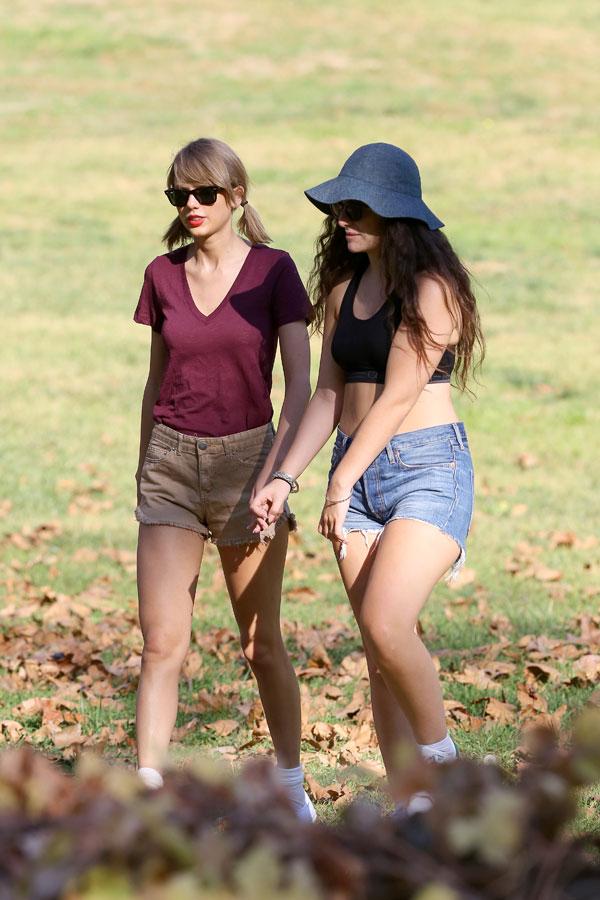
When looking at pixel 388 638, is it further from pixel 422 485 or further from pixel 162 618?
pixel 162 618

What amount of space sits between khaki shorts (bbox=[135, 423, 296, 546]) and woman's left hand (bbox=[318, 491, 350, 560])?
11.8 inches

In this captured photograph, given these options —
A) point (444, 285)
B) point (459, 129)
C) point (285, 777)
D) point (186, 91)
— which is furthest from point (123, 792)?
point (186, 91)

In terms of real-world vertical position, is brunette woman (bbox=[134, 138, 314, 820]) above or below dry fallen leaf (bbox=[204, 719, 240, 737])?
above

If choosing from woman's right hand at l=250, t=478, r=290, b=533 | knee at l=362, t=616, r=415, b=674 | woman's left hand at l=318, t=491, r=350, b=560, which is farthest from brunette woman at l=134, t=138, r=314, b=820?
knee at l=362, t=616, r=415, b=674

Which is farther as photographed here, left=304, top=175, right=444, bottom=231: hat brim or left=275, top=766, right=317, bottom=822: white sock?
left=275, top=766, right=317, bottom=822: white sock

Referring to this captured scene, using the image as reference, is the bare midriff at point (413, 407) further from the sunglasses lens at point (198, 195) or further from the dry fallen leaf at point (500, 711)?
the dry fallen leaf at point (500, 711)

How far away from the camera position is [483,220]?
2864cm

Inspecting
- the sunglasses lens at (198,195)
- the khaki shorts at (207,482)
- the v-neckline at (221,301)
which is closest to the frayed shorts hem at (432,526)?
the khaki shorts at (207,482)

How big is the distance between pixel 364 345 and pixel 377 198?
512mm

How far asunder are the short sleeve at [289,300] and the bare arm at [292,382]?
0.10 feet

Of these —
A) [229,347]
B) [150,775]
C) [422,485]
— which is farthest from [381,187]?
[150,775]

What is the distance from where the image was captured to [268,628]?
208 inches

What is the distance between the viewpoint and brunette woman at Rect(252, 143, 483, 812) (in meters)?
4.65

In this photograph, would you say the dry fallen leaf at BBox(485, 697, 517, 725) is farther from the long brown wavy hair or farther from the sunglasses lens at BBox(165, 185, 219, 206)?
the sunglasses lens at BBox(165, 185, 219, 206)
